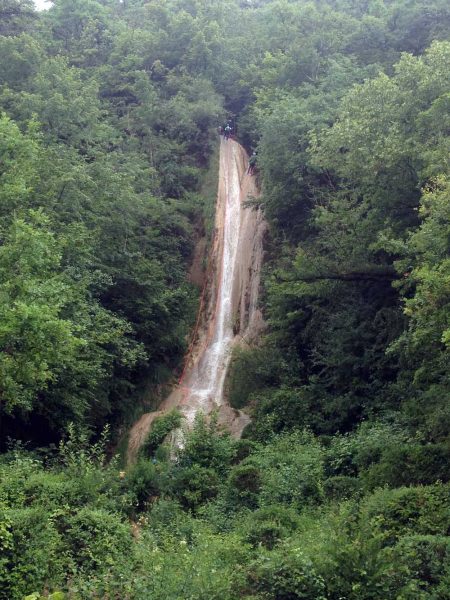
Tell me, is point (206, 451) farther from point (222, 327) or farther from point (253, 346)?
point (222, 327)

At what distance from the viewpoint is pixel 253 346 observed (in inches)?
963

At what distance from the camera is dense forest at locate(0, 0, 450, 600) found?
973 centimetres

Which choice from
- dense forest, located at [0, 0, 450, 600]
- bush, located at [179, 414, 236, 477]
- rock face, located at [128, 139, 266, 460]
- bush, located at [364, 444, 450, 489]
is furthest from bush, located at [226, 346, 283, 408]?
bush, located at [364, 444, 450, 489]

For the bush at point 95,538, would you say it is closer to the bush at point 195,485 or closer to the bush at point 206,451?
the bush at point 195,485

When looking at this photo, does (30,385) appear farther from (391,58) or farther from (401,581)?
(391,58)

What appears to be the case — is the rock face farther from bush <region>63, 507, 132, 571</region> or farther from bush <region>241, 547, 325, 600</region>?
bush <region>241, 547, 325, 600</region>

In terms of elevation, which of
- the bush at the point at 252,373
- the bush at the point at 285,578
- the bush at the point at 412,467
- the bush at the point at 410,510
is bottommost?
the bush at the point at 285,578

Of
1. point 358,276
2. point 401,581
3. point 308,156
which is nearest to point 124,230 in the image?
point 308,156

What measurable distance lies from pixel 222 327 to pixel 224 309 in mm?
1080

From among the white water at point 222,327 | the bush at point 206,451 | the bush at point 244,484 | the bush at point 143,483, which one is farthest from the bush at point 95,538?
the white water at point 222,327

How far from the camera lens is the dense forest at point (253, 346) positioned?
31.9 feet

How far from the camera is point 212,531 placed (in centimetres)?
1183

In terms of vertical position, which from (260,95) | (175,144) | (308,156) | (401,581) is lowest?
(401,581)

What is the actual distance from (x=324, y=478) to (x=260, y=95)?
2415 centimetres
